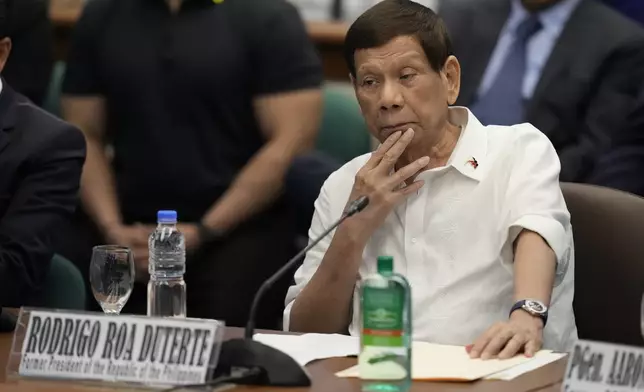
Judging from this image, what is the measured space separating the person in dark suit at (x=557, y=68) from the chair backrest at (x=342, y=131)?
1.11 feet

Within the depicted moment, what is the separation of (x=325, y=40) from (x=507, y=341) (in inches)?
116

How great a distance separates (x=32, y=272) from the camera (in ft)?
8.94

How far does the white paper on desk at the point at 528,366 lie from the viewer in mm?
1917

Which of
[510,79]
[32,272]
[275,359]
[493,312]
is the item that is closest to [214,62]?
[510,79]

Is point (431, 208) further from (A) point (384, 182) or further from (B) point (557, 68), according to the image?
(B) point (557, 68)

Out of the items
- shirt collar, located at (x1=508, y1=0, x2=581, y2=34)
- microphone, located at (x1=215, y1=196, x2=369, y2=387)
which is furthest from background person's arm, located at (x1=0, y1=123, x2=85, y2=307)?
shirt collar, located at (x1=508, y1=0, x2=581, y2=34)

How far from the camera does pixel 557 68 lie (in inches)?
143

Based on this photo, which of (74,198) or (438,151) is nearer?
(438,151)

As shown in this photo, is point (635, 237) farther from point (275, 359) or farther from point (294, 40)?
point (294, 40)

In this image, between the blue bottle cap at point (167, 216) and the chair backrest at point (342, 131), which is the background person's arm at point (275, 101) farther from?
the blue bottle cap at point (167, 216)

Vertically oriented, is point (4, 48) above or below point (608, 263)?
above

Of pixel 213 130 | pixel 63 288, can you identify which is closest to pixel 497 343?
pixel 63 288

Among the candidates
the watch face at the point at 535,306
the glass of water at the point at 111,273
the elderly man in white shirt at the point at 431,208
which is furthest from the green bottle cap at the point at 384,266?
the glass of water at the point at 111,273

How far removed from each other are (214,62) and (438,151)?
134 cm
